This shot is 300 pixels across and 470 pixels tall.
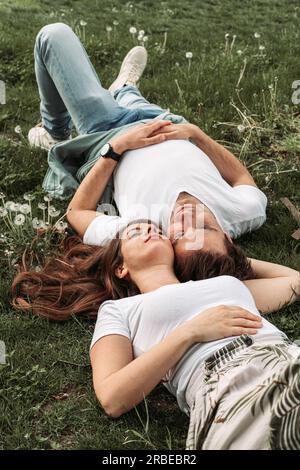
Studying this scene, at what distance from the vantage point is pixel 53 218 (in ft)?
15.1

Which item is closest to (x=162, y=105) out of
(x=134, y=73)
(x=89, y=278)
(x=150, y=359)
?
(x=134, y=73)

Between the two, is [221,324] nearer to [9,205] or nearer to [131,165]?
[131,165]

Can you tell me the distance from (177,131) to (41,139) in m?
1.28

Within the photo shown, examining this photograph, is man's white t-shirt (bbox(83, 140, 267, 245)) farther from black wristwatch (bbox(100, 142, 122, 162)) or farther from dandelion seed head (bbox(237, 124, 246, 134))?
dandelion seed head (bbox(237, 124, 246, 134))

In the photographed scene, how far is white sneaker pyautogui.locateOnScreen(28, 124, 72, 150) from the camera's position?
5.31 m

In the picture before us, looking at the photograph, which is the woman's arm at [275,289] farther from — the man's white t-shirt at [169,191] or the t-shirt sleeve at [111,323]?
the t-shirt sleeve at [111,323]

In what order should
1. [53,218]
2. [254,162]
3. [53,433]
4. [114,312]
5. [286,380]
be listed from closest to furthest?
1. [286,380]
2. [53,433]
3. [114,312]
4. [53,218]
5. [254,162]

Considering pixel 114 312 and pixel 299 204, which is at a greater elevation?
pixel 114 312

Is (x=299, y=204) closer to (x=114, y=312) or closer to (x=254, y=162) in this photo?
(x=254, y=162)

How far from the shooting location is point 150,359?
2.95m

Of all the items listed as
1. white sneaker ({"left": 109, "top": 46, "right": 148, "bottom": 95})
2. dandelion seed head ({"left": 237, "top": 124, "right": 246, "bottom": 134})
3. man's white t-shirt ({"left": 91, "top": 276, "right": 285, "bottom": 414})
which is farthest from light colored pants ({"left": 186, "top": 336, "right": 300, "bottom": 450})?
white sneaker ({"left": 109, "top": 46, "right": 148, "bottom": 95})

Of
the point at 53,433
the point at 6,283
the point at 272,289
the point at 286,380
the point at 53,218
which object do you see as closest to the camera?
the point at 286,380
